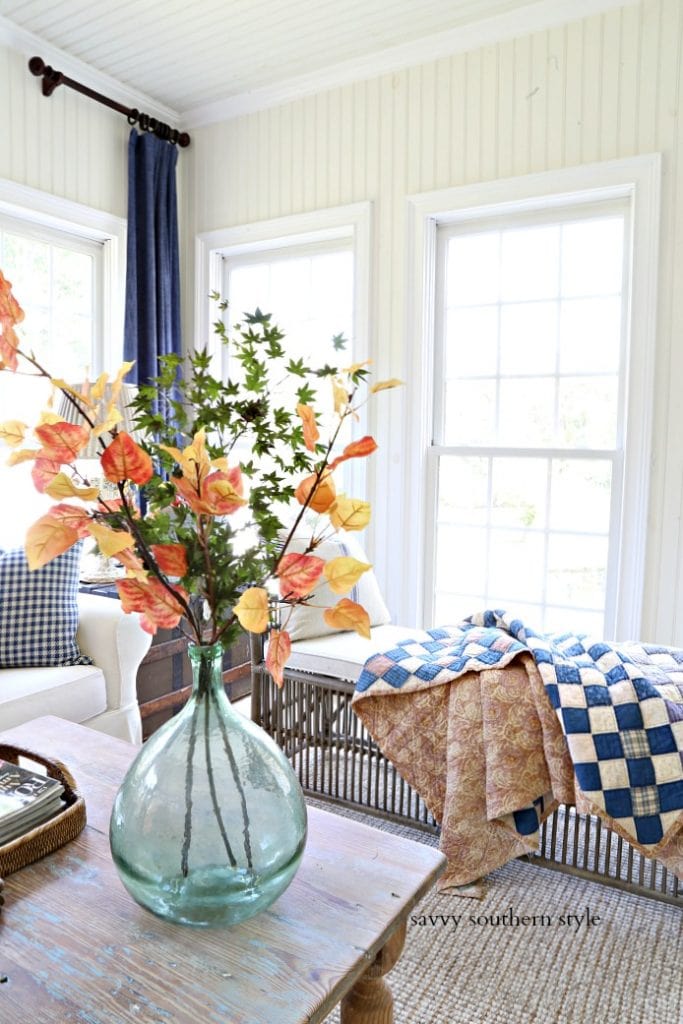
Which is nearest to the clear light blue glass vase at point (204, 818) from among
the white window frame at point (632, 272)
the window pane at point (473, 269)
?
the white window frame at point (632, 272)

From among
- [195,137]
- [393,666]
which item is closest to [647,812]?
[393,666]

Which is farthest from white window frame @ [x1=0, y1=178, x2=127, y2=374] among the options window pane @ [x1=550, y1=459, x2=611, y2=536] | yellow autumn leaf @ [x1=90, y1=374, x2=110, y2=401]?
yellow autumn leaf @ [x1=90, y1=374, x2=110, y2=401]

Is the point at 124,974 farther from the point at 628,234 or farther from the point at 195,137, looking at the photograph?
the point at 195,137

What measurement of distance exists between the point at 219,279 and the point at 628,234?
6.80 ft

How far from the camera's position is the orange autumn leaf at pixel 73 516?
2.55 feet

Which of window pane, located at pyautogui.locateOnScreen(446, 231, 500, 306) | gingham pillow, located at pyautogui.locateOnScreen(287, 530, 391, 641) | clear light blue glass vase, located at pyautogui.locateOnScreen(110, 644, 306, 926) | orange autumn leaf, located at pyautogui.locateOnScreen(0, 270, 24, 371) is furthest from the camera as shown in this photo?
window pane, located at pyautogui.locateOnScreen(446, 231, 500, 306)

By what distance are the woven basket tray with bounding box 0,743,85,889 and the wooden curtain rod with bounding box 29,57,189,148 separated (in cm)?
304

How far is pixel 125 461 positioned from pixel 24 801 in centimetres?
73

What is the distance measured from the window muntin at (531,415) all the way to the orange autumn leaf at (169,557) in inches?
95.9

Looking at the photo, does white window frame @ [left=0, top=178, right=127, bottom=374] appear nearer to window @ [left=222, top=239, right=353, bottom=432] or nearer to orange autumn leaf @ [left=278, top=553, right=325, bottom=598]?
window @ [left=222, top=239, right=353, bottom=432]

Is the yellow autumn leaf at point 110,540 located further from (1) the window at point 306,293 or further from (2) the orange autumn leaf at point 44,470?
(1) the window at point 306,293

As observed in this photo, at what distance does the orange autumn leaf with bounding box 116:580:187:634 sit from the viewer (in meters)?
0.84

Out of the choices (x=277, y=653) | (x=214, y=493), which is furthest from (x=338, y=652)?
(x=214, y=493)

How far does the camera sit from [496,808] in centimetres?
177
